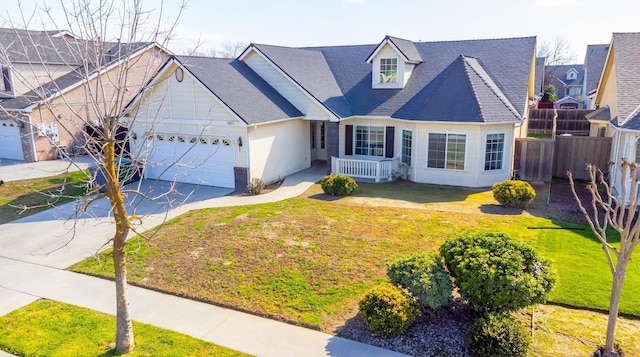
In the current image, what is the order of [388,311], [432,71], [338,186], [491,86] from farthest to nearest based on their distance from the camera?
[432,71]
[491,86]
[338,186]
[388,311]

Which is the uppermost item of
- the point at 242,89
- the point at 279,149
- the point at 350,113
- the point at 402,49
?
the point at 402,49

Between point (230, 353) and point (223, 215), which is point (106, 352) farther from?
point (223, 215)

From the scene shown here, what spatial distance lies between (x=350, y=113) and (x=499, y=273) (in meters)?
15.4

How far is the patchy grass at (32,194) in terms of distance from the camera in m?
16.4

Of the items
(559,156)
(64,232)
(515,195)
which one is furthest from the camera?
(559,156)

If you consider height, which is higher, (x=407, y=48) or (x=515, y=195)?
(x=407, y=48)

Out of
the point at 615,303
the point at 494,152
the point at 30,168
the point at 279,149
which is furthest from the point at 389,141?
the point at 30,168

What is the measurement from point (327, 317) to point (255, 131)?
37.9ft

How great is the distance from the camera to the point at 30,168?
24172 millimetres

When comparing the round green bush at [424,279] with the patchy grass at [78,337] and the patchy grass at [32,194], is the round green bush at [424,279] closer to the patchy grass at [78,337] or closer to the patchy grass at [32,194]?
the patchy grass at [78,337]

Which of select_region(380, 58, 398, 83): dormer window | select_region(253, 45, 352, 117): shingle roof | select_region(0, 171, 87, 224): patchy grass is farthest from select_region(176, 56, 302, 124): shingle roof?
select_region(0, 171, 87, 224): patchy grass

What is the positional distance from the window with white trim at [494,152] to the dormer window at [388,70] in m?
6.33

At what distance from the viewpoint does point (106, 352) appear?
7.80m

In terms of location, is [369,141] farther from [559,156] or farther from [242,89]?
[559,156]
